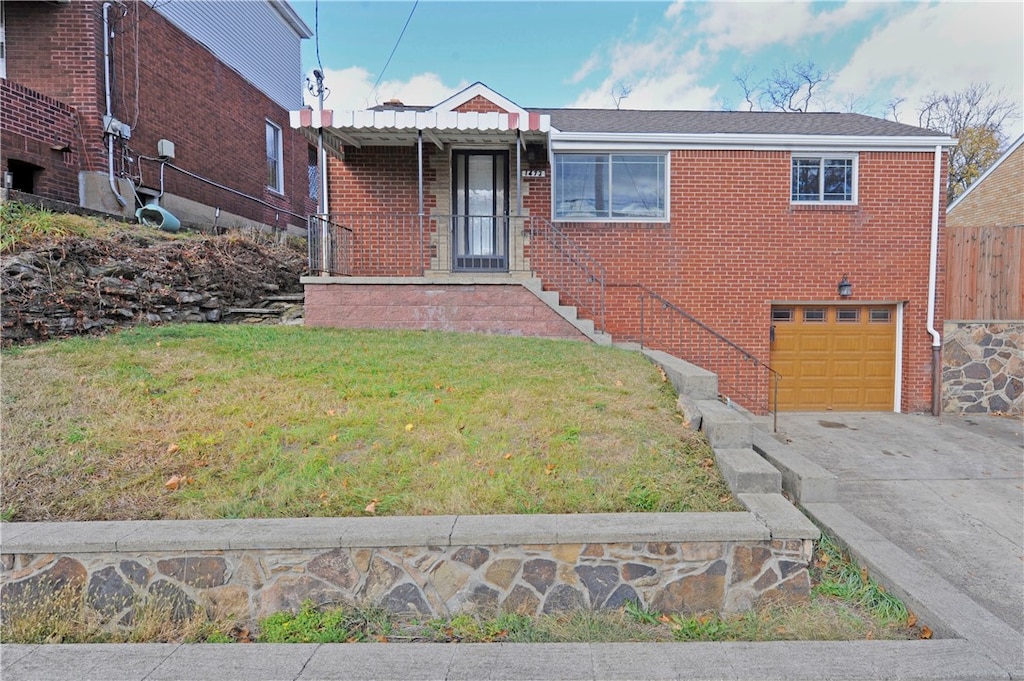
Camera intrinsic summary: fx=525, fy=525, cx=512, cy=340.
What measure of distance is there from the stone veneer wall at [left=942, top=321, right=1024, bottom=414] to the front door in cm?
847

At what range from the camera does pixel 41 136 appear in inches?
344

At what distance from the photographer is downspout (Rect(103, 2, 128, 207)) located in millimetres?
9727

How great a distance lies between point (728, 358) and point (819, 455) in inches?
108

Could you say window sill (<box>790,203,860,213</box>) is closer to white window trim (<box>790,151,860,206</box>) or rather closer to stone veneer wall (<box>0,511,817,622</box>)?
white window trim (<box>790,151,860,206</box>)

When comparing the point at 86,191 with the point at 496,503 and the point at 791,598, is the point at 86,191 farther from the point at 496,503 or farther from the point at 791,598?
the point at 791,598

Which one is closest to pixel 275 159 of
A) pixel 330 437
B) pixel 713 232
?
pixel 713 232

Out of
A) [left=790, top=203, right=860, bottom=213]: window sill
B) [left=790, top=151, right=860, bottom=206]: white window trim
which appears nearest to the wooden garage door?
[left=790, top=203, right=860, bottom=213]: window sill

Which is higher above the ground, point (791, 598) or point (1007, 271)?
point (1007, 271)

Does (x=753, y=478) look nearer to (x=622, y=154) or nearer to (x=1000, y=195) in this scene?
(x=622, y=154)

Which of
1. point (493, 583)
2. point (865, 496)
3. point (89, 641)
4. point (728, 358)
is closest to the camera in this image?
point (89, 641)

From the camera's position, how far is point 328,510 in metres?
3.45

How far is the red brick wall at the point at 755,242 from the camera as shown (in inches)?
376

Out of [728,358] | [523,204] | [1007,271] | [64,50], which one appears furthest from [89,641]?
[1007,271]

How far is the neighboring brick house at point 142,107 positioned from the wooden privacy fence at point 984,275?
15.5 metres
